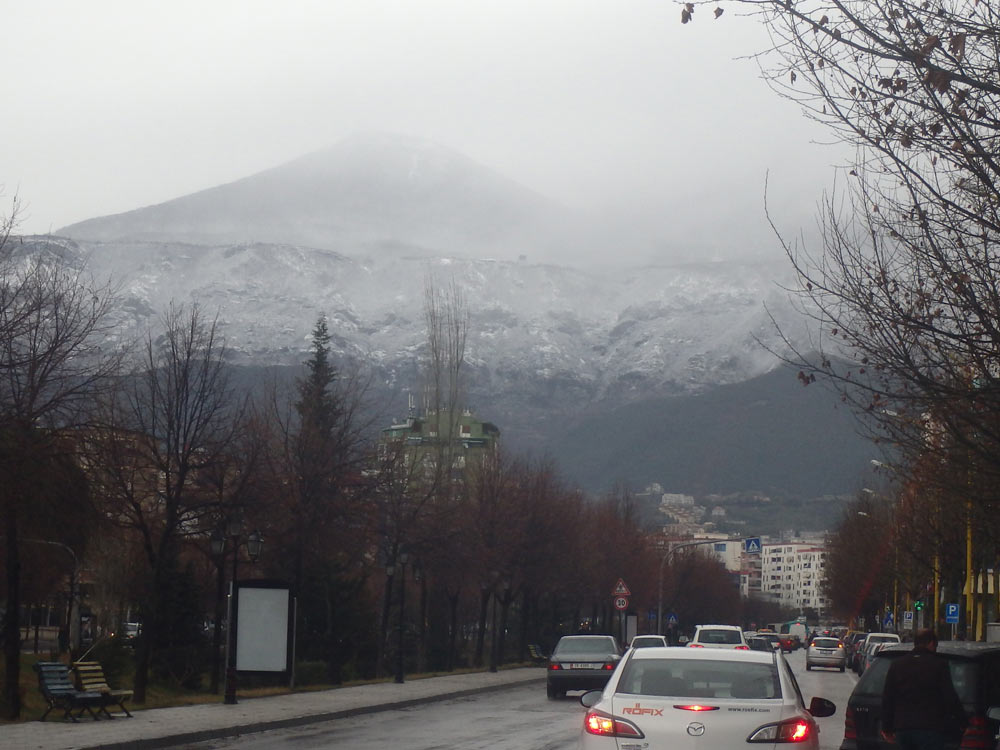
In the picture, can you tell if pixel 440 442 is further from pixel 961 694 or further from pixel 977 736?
pixel 977 736

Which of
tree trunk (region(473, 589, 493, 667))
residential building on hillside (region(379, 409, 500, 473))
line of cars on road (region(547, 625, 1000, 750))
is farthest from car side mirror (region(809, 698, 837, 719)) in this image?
residential building on hillside (region(379, 409, 500, 473))

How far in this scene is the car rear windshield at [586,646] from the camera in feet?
121

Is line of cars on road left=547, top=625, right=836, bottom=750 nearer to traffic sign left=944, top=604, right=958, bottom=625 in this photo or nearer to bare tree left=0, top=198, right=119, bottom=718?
bare tree left=0, top=198, right=119, bottom=718

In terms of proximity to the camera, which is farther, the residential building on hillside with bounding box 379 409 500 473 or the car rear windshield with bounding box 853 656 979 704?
the residential building on hillside with bounding box 379 409 500 473

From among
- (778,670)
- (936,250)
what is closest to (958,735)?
(778,670)

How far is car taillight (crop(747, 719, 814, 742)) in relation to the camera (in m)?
10.8

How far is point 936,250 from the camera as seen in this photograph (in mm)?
14930

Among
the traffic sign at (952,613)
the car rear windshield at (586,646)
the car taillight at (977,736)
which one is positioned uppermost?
the car taillight at (977,736)

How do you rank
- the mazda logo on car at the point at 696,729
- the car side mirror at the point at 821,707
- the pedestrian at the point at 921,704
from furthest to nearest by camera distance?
the car side mirror at the point at 821,707 < the pedestrian at the point at 921,704 < the mazda logo on car at the point at 696,729

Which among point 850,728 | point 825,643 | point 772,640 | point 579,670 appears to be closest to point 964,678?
point 850,728

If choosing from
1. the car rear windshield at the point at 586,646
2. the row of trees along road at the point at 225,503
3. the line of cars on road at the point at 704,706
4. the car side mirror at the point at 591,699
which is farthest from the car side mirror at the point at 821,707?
the car rear windshield at the point at 586,646

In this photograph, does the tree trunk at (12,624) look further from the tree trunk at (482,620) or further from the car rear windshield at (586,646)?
the tree trunk at (482,620)

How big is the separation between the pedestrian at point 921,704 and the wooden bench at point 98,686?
16618mm

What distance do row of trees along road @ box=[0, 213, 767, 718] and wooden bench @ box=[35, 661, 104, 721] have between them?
2.26 feet
